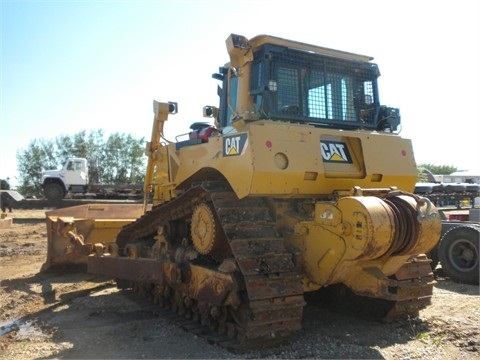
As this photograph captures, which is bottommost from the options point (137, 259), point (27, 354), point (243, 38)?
point (27, 354)

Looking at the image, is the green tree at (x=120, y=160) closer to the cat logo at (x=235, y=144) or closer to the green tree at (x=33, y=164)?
the green tree at (x=33, y=164)

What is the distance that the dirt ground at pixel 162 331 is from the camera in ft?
15.1

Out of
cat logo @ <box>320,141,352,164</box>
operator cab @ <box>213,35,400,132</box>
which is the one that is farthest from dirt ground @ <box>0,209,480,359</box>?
operator cab @ <box>213,35,400,132</box>

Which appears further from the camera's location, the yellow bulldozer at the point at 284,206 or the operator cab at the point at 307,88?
the operator cab at the point at 307,88

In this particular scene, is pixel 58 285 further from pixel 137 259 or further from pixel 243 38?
pixel 243 38

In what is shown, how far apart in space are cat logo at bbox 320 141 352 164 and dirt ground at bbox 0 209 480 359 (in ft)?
6.26

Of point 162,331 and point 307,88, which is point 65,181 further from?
point 307,88

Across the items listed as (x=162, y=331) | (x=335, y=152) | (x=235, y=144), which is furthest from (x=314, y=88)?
(x=162, y=331)

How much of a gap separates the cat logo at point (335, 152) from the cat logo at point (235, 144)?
3.15 feet

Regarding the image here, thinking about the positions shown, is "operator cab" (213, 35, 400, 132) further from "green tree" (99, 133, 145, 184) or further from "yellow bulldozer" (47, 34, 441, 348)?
"green tree" (99, 133, 145, 184)

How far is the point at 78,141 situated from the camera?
1923 inches

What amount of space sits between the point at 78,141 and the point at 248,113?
46.7 meters

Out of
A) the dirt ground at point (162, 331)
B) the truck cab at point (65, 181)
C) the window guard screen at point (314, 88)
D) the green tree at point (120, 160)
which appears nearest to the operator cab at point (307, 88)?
the window guard screen at point (314, 88)

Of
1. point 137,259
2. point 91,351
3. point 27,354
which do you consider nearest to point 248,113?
point 137,259
